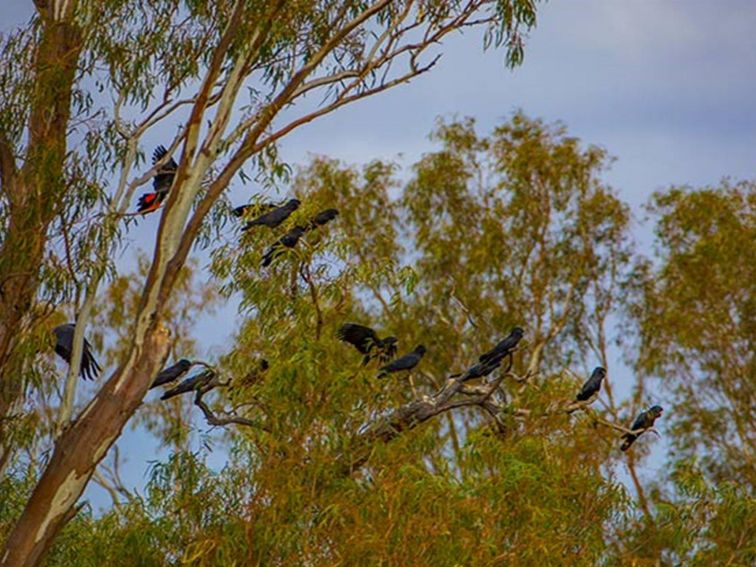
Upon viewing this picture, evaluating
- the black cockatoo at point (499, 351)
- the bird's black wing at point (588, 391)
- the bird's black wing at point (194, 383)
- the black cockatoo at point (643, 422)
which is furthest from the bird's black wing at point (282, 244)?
the black cockatoo at point (643, 422)

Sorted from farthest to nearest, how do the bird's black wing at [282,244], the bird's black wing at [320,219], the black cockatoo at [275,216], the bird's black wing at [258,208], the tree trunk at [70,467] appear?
the bird's black wing at [258,208]
the bird's black wing at [320,219]
the black cockatoo at [275,216]
the bird's black wing at [282,244]
the tree trunk at [70,467]

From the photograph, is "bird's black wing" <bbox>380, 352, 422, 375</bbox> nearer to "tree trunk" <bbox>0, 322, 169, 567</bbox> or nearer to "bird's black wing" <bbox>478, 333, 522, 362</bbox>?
"bird's black wing" <bbox>478, 333, 522, 362</bbox>

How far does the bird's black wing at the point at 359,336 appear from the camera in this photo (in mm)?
9812

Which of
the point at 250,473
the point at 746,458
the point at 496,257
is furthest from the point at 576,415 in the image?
the point at 496,257

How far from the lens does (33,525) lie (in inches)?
352

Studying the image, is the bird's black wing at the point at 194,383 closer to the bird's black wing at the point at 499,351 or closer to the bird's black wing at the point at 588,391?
the bird's black wing at the point at 499,351

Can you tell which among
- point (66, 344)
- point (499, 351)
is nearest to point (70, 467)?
point (66, 344)

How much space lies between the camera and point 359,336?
9891 millimetres

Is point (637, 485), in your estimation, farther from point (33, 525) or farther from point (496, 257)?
point (33, 525)

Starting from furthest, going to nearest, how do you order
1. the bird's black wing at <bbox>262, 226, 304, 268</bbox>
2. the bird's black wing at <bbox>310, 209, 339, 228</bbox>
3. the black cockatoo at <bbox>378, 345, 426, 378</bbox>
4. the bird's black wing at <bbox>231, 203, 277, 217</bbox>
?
1. the bird's black wing at <bbox>231, 203, 277, 217</bbox>
2. the bird's black wing at <bbox>310, 209, 339, 228</bbox>
3. the bird's black wing at <bbox>262, 226, 304, 268</bbox>
4. the black cockatoo at <bbox>378, 345, 426, 378</bbox>

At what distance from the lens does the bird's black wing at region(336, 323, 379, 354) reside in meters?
9.81

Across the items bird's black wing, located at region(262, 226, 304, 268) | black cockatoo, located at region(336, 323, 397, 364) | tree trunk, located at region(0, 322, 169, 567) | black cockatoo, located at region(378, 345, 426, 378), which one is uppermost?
bird's black wing, located at region(262, 226, 304, 268)

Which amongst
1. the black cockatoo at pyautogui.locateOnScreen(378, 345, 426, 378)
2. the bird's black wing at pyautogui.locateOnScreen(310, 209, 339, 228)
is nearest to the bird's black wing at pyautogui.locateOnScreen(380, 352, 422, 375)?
the black cockatoo at pyautogui.locateOnScreen(378, 345, 426, 378)

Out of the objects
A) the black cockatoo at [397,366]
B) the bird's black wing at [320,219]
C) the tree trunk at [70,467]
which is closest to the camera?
the tree trunk at [70,467]
